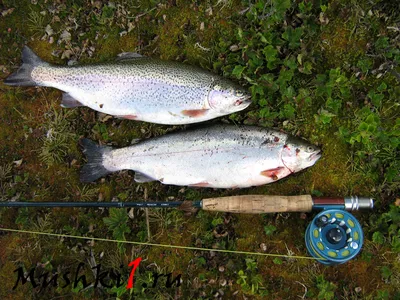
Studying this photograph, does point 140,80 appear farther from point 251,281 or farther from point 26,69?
point 251,281

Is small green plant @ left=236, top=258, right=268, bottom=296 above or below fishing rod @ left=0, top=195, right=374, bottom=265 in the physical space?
below

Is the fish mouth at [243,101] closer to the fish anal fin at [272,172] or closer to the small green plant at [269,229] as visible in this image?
the fish anal fin at [272,172]

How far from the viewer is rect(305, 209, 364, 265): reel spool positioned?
297 cm

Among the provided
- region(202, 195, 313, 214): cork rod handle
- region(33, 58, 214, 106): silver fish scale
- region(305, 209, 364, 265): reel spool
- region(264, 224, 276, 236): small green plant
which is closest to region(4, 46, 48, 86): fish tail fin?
region(33, 58, 214, 106): silver fish scale

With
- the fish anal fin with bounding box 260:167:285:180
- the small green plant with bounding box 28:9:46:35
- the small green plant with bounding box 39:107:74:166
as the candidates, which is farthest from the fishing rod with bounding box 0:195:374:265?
the small green plant with bounding box 28:9:46:35

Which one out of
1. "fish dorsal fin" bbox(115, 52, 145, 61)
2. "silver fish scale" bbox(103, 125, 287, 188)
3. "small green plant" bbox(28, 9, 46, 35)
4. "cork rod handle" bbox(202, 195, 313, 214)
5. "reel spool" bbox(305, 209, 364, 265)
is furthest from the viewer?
"small green plant" bbox(28, 9, 46, 35)

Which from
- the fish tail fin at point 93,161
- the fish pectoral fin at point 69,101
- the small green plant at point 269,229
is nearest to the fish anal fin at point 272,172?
the small green plant at point 269,229

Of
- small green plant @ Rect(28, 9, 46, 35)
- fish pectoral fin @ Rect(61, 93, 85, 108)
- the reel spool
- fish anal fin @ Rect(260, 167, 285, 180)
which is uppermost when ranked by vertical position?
small green plant @ Rect(28, 9, 46, 35)

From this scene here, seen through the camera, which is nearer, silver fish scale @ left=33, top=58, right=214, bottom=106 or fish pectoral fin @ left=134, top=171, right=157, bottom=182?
silver fish scale @ left=33, top=58, right=214, bottom=106

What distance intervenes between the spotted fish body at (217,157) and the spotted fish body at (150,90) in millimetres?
202

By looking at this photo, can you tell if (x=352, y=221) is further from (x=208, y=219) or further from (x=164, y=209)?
(x=164, y=209)

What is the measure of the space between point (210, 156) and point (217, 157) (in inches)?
2.5

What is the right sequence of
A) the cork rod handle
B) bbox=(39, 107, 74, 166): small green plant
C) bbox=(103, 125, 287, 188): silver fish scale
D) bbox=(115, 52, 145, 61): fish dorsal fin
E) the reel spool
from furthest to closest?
bbox=(39, 107, 74, 166): small green plant → bbox=(115, 52, 145, 61): fish dorsal fin → bbox=(103, 125, 287, 188): silver fish scale → the cork rod handle → the reel spool

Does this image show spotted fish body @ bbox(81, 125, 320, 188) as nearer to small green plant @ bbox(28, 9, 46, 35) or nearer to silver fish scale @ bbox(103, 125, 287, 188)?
silver fish scale @ bbox(103, 125, 287, 188)
